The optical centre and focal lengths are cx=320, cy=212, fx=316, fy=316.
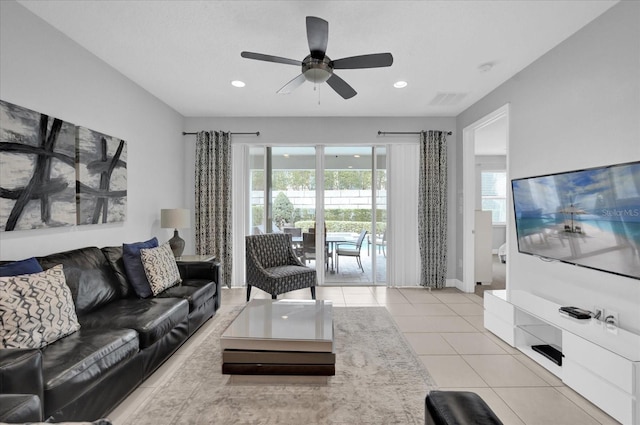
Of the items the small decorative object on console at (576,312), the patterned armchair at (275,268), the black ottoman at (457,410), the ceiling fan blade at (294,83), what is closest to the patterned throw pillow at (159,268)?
the patterned armchair at (275,268)

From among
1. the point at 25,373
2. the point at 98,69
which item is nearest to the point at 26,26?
the point at 98,69

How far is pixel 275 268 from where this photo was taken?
425 cm

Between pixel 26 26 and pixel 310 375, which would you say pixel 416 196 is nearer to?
pixel 310 375

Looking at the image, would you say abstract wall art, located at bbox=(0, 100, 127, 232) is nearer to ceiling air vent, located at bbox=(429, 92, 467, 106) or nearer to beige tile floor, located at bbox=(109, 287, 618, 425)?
beige tile floor, located at bbox=(109, 287, 618, 425)

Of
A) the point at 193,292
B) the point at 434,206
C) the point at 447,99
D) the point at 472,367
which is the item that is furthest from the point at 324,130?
the point at 472,367

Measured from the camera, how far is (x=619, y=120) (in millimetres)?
2277

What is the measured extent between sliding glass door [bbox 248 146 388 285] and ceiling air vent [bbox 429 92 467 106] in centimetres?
115

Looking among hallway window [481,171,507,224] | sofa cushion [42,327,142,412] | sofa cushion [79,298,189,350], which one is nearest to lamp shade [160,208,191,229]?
sofa cushion [79,298,189,350]

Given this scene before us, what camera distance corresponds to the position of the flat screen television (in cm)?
205

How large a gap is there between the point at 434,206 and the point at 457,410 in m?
4.43

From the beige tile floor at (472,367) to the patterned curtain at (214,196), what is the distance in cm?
100

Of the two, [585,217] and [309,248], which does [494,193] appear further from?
[585,217]

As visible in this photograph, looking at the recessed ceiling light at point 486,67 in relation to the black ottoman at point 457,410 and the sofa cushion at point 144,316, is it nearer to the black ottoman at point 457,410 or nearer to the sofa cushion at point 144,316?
the black ottoman at point 457,410

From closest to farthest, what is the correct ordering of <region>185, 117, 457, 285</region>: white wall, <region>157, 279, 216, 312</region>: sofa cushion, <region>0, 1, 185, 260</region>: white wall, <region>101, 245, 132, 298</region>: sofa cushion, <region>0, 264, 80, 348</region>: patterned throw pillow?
<region>0, 264, 80, 348</region>: patterned throw pillow, <region>0, 1, 185, 260</region>: white wall, <region>101, 245, 132, 298</region>: sofa cushion, <region>157, 279, 216, 312</region>: sofa cushion, <region>185, 117, 457, 285</region>: white wall
